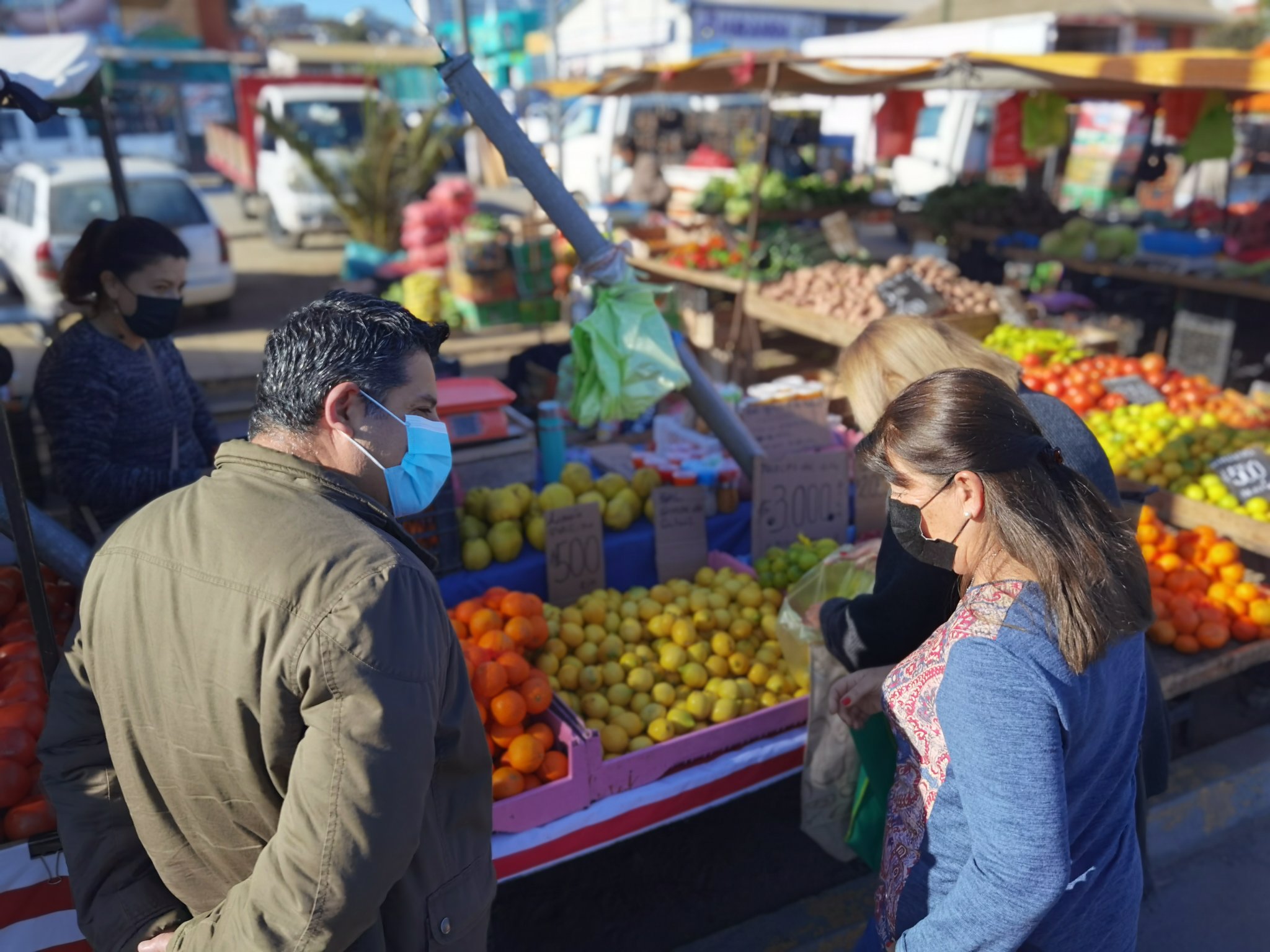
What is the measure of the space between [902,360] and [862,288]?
5.50 metres

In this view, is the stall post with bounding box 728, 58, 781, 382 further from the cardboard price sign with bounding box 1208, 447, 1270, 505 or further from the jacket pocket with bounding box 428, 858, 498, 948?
the jacket pocket with bounding box 428, 858, 498, 948

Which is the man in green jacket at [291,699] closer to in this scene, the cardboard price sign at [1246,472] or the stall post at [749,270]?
the cardboard price sign at [1246,472]

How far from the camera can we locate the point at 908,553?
6.91ft

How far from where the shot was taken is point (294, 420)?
1.38m

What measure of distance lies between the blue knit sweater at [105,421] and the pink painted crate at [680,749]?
1670 millimetres

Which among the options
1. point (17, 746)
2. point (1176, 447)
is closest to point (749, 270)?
point (1176, 447)

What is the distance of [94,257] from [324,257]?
13.6 meters

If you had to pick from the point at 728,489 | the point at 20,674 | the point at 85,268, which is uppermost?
the point at 85,268

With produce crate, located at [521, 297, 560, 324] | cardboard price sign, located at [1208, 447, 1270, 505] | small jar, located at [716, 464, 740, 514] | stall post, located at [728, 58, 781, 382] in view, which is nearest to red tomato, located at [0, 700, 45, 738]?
small jar, located at [716, 464, 740, 514]

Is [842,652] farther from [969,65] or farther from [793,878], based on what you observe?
[969,65]

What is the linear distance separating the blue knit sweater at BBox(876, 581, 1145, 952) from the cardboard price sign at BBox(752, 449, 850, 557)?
2.02 m

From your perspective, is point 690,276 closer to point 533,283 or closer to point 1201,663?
point 533,283

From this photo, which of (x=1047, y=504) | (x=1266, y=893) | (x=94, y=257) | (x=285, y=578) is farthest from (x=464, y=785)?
A: (x=1266, y=893)

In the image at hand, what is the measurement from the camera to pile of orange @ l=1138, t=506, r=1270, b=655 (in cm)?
332
